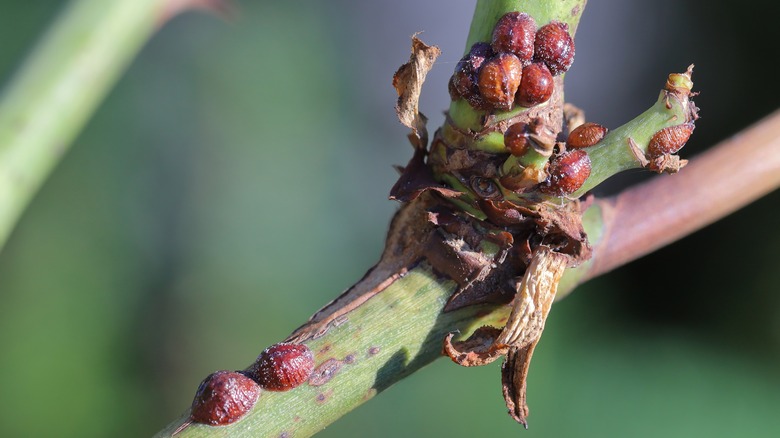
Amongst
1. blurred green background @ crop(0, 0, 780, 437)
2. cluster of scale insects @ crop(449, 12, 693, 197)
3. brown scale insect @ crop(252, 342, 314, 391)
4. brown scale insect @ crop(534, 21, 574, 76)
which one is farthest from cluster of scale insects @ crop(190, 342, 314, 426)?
blurred green background @ crop(0, 0, 780, 437)

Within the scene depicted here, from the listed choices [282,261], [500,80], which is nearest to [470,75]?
[500,80]

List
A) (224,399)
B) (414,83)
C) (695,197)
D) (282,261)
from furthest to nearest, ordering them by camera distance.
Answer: (282,261), (695,197), (414,83), (224,399)

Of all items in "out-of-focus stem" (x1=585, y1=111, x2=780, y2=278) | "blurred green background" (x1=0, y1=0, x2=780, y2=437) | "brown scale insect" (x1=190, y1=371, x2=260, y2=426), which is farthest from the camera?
"blurred green background" (x1=0, y1=0, x2=780, y2=437)

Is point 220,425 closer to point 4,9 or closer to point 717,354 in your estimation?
point 717,354

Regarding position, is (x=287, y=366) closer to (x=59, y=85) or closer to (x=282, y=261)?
(x=59, y=85)

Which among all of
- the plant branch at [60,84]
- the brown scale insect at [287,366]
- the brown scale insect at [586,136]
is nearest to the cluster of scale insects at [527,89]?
the brown scale insect at [586,136]

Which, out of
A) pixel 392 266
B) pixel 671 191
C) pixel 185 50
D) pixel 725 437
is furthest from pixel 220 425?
pixel 185 50

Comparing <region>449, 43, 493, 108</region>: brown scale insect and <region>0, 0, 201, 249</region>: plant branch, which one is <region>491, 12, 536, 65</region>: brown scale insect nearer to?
<region>449, 43, 493, 108</region>: brown scale insect

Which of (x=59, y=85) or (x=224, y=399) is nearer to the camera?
(x=224, y=399)
